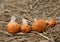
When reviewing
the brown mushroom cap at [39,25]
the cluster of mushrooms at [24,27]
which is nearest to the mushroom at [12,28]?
the cluster of mushrooms at [24,27]

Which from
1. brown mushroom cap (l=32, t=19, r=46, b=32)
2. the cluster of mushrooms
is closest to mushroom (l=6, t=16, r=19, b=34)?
the cluster of mushrooms

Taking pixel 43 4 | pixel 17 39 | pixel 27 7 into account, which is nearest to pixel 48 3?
pixel 43 4

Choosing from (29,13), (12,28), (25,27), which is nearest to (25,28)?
(25,27)

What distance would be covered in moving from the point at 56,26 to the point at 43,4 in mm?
1018

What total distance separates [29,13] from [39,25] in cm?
65

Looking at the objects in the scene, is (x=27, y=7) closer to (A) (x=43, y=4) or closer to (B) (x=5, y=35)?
(A) (x=43, y=4)

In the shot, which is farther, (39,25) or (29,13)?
(29,13)

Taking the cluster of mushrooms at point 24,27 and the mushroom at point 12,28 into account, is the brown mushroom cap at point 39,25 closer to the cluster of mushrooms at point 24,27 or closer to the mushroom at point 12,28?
the cluster of mushrooms at point 24,27

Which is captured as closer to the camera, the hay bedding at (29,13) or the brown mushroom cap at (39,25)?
the hay bedding at (29,13)

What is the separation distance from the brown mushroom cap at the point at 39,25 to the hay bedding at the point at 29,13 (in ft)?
0.17

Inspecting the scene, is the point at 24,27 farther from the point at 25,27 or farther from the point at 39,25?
the point at 39,25

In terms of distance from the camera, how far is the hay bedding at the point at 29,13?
2367 mm

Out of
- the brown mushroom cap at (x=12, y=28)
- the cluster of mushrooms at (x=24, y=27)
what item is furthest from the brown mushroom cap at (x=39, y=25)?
the brown mushroom cap at (x=12, y=28)

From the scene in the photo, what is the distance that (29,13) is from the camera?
313cm
